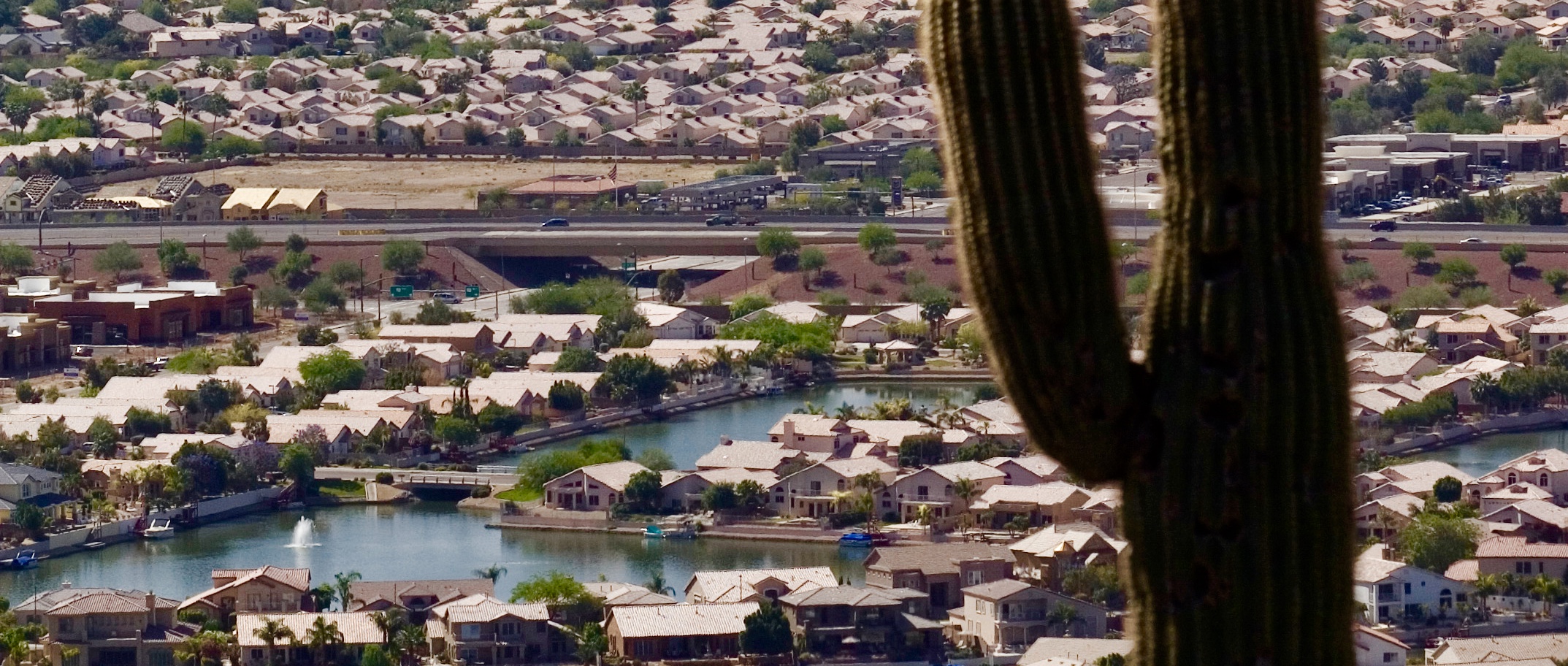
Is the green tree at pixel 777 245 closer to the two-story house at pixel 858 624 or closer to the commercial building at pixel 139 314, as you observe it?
the commercial building at pixel 139 314

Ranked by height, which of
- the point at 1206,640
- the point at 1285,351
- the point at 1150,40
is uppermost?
the point at 1150,40

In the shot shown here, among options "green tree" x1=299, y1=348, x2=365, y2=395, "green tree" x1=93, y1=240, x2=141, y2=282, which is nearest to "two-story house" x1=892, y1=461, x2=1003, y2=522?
"green tree" x1=299, y1=348, x2=365, y2=395

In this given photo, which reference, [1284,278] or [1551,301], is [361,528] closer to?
[1551,301]

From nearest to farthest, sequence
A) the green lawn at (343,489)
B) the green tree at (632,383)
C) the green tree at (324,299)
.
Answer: the green lawn at (343,489) → the green tree at (632,383) → the green tree at (324,299)

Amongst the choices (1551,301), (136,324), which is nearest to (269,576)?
(136,324)

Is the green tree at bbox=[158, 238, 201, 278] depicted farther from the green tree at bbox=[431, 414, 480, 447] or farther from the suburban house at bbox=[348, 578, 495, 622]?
the suburban house at bbox=[348, 578, 495, 622]

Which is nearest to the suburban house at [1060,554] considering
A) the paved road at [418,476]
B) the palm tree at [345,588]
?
the palm tree at [345,588]

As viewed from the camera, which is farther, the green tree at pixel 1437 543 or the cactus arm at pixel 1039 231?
the green tree at pixel 1437 543
